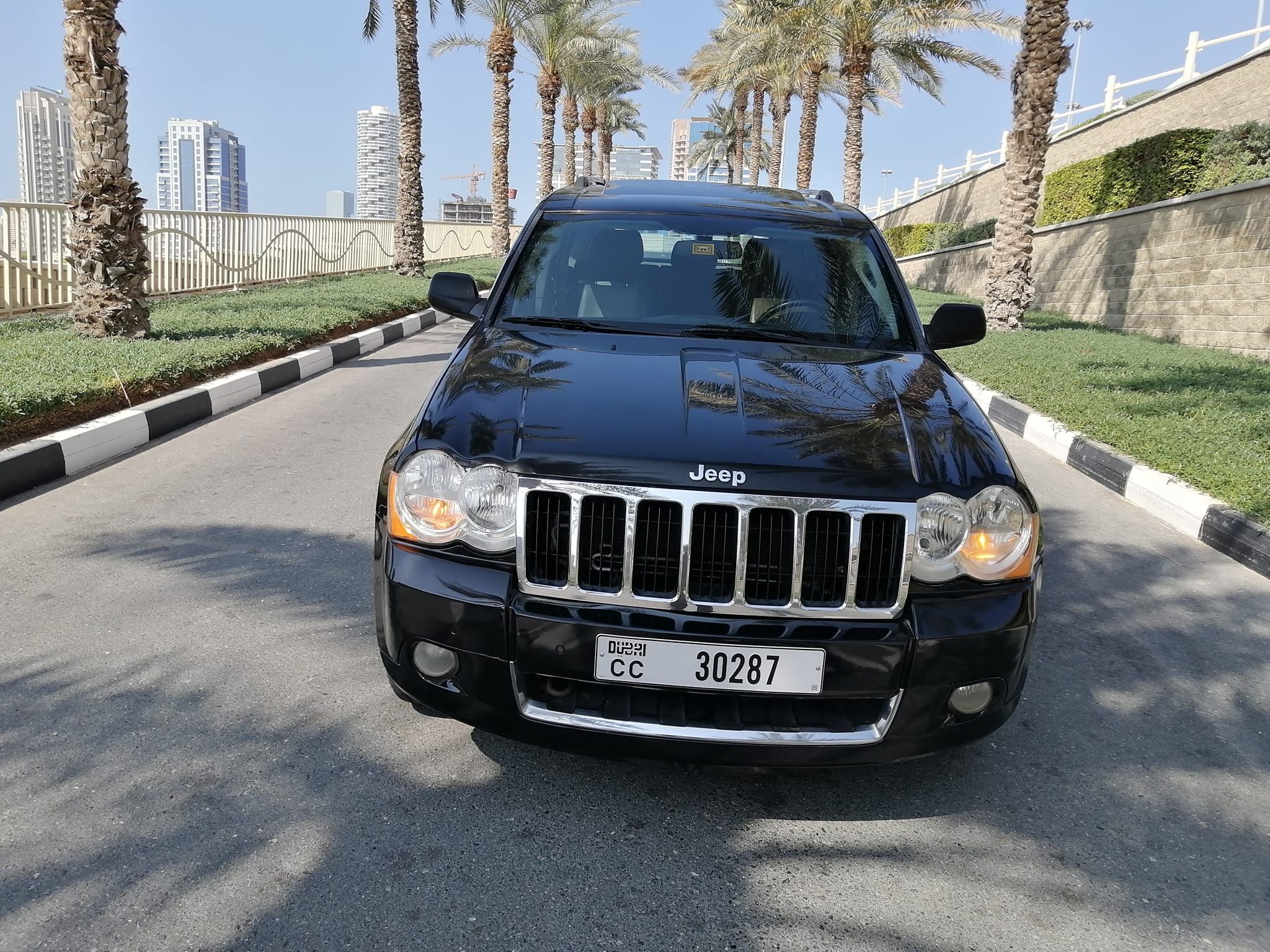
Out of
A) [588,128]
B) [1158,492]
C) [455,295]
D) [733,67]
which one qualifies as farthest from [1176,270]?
[588,128]

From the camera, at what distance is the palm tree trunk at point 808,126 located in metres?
31.0

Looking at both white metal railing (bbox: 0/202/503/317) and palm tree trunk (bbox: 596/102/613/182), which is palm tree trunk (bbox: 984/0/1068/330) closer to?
white metal railing (bbox: 0/202/503/317)

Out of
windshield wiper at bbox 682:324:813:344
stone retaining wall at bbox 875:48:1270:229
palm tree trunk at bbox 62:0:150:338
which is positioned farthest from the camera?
stone retaining wall at bbox 875:48:1270:229

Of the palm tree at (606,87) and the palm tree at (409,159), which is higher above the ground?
the palm tree at (606,87)

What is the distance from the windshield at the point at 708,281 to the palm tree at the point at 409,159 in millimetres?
19183

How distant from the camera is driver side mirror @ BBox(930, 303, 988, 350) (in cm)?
409

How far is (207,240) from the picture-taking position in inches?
705

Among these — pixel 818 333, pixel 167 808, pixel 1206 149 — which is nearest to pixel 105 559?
pixel 167 808

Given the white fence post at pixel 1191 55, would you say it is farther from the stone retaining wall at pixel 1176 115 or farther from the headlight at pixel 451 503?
the headlight at pixel 451 503

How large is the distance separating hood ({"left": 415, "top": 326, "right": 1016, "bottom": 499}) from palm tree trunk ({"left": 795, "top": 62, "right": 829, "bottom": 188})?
29.7 meters

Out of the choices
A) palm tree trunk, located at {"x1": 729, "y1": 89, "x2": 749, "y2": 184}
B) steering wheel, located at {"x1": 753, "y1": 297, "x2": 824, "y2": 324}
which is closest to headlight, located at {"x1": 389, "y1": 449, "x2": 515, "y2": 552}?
steering wheel, located at {"x1": 753, "y1": 297, "x2": 824, "y2": 324}

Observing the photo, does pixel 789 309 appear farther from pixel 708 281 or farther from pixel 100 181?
pixel 100 181

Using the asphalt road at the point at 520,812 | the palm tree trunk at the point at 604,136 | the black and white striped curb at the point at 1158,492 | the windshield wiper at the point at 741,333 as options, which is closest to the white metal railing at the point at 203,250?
the asphalt road at the point at 520,812

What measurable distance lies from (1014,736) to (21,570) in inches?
157
